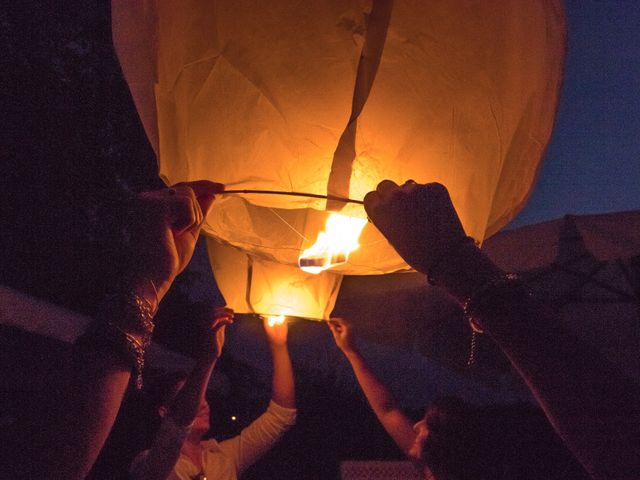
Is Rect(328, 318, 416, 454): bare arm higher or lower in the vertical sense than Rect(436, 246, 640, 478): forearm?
lower

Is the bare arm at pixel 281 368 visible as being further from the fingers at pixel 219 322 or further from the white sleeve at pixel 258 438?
the fingers at pixel 219 322

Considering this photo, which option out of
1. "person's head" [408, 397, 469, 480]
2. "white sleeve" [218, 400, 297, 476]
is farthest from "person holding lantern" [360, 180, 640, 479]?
"white sleeve" [218, 400, 297, 476]

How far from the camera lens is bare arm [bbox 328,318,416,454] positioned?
245cm

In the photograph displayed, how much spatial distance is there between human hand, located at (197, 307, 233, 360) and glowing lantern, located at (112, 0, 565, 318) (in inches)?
39.9

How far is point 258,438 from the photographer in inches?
113

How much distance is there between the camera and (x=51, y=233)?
5.66 metres

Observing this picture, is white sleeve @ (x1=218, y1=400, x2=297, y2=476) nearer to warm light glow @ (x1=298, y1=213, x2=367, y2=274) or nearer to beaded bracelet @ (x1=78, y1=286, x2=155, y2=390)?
warm light glow @ (x1=298, y1=213, x2=367, y2=274)

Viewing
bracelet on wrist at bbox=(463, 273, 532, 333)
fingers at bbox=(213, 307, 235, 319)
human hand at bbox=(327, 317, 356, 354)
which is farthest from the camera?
human hand at bbox=(327, 317, 356, 354)

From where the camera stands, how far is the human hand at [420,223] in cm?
75

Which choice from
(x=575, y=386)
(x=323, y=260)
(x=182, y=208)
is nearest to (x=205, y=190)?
(x=182, y=208)

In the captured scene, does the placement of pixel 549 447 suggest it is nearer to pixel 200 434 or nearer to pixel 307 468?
pixel 307 468

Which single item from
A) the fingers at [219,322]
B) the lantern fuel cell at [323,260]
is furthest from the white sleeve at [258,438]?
the lantern fuel cell at [323,260]

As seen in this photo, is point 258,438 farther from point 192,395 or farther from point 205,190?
point 205,190

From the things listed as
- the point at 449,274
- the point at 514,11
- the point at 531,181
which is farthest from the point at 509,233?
the point at 449,274
